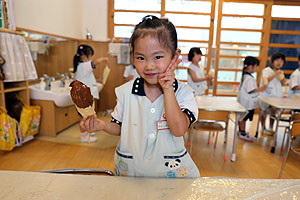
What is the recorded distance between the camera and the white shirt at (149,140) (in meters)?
0.98

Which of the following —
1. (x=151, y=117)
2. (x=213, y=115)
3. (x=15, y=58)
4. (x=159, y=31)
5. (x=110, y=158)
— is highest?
(x=159, y=31)

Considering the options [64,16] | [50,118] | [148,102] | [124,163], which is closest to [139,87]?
[148,102]

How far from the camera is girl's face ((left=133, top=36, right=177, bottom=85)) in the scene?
0.85 meters

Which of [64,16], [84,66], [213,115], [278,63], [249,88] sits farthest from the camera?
[64,16]

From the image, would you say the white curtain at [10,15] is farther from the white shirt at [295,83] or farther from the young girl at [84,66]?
the white shirt at [295,83]

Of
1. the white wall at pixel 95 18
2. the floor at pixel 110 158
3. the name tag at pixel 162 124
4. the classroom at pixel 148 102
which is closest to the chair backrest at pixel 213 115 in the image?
the classroom at pixel 148 102

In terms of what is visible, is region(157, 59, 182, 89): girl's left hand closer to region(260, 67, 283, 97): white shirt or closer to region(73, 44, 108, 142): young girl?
region(73, 44, 108, 142): young girl

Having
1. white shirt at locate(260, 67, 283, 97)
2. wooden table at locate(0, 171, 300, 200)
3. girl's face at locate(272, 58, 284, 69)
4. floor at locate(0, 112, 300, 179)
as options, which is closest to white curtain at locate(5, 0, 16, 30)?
floor at locate(0, 112, 300, 179)

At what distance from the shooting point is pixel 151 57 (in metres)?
0.85

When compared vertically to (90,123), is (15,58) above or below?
above

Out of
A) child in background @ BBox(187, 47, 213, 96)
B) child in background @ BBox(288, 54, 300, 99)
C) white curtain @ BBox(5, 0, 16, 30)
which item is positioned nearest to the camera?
white curtain @ BBox(5, 0, 16, 30)

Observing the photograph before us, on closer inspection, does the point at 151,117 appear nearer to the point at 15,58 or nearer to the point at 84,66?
the point at 84,66

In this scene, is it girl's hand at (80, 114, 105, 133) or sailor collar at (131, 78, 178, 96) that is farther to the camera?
sailor collar at (131, 78, 178, 96)

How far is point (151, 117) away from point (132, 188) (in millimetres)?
328
